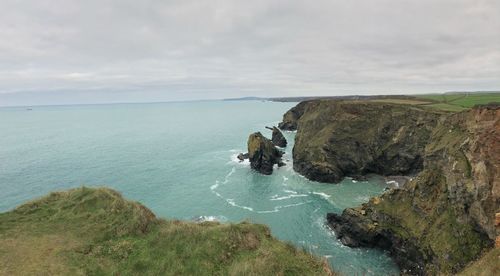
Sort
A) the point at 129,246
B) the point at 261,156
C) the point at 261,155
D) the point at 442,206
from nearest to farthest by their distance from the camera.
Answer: the point at 129,246 < the point at 442,206 < the point at 261,156 < the point at 261,155

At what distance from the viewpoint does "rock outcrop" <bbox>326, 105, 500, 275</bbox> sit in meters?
29.3

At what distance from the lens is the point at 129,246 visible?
21.0 meters

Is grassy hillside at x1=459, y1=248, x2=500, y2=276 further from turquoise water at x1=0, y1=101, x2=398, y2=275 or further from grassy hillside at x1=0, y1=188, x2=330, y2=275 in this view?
turquoise water at x1=0, y1=101, x2=398, y2=275

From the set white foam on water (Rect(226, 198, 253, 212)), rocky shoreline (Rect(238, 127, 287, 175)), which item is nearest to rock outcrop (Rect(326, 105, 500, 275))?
white foam on water (Rect(226, 198, 253, 212))

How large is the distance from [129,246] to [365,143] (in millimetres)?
61561

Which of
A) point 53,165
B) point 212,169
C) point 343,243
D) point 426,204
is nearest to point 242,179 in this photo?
point 212,169

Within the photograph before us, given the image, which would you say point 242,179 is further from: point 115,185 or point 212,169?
point 115,185

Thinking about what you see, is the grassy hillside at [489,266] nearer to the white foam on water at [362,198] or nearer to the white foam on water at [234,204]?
the white foam on water at [362,198]

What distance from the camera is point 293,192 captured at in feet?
198

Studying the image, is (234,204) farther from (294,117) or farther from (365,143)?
(294,117)

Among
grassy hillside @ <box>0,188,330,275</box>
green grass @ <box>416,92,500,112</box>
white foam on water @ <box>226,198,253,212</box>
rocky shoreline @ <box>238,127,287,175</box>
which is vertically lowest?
white foam on water @ <box>226,198,253,212</box>

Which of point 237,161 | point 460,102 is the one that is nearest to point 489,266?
point 237,161

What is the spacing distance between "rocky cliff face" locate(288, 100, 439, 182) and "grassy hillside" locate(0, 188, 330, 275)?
48.2 metres

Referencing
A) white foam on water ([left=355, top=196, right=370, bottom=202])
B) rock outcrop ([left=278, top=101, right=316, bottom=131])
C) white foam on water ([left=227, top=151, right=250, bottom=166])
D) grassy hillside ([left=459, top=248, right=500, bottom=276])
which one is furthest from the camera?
rock outcrop ([left=278, top=101, right=316, bottom=131])
